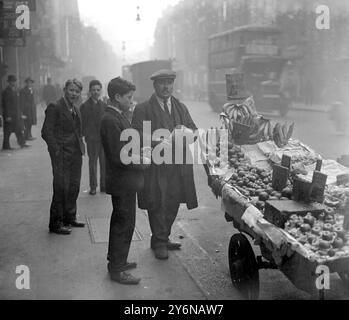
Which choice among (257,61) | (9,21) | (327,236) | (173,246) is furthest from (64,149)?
(257,61)

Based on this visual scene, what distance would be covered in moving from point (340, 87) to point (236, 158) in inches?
547

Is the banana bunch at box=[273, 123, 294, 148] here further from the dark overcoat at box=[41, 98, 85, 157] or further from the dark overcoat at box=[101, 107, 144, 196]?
the dark overcoat at box=[41, 98, 85, 157]

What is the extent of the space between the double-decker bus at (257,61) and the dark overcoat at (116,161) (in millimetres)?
20510

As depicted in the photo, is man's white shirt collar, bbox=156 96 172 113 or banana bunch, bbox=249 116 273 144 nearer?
man's white shirt collar, bbox=156 96 172 113

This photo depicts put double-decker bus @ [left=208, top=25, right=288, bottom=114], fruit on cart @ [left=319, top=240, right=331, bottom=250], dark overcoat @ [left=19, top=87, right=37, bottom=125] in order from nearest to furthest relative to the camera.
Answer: fruit on cart @ [left=319, top=240, right=331, bottom=250] → dark overcoat @ [left=19, top=87, right=37, bottom=125] → double-decker bus @ [left=208, top=25, right=288, bottom=114]

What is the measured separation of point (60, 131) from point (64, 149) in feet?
0.77

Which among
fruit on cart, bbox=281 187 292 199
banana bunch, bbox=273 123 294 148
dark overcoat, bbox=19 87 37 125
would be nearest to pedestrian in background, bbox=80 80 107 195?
banana bunch, bbox=273 123 294 148

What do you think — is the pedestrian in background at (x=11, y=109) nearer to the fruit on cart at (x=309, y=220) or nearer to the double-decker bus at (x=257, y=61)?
the fruit on cart at (x=309, y=220)

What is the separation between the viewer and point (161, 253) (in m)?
5.38

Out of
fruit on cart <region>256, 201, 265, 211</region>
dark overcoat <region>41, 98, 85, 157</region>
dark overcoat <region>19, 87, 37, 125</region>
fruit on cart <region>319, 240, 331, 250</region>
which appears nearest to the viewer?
fruit on cart <region>319, 240, 331, 250</region>

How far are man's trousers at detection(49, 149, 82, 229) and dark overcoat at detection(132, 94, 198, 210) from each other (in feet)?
4.43

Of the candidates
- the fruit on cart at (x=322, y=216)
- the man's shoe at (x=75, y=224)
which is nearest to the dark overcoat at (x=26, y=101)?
the man's shoe at (x=75, y=224)

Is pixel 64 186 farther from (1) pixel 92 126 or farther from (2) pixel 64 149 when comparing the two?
(1) pixel 92 126

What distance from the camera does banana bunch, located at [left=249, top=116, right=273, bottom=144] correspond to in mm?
6654
